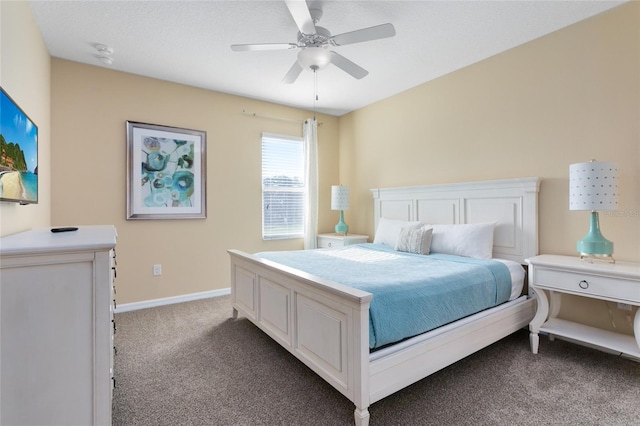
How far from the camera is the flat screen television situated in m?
1.57

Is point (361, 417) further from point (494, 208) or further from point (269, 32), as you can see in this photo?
point (269, 32)

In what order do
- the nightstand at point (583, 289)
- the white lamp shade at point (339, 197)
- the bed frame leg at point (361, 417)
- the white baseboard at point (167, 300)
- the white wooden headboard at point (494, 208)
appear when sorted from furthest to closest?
the white lamp shade at point (339, 197) < the white baseboard at point (167, 300) < the white wooden headboard at point (494, 208) < the nightstand at point (583, 289) < the bed frame leg at point (361, 417)

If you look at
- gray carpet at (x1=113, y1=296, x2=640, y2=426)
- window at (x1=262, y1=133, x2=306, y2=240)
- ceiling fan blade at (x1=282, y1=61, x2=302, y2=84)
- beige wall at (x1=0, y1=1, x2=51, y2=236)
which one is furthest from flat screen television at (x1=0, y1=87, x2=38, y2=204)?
window at (x1=262, y1=133, x2=306, y2=240)

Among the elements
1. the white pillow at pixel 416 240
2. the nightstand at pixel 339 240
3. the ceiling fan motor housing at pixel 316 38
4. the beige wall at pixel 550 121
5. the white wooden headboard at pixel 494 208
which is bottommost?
the nightstand at pixel 339 240

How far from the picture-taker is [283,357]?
2.30m

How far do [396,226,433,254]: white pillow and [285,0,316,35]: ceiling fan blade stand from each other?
6.62 feet

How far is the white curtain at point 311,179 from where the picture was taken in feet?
15.1

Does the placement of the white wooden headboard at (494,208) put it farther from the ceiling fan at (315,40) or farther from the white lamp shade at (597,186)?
the ceiling fan at (315,40)

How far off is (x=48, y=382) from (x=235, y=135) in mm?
3325

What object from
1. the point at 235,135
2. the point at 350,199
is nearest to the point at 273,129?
the point at 235,135

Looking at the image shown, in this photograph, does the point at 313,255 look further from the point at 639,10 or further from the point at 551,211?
the point at 639,10

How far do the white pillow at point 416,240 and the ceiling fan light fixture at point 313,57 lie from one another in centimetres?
179

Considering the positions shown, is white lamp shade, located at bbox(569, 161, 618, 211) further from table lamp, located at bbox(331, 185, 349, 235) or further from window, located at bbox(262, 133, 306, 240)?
window, located at bbox(262, 133, 306, 240)

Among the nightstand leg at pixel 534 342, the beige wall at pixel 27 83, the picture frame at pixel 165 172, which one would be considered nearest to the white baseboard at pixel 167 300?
the picture frame at pixel 165 172
